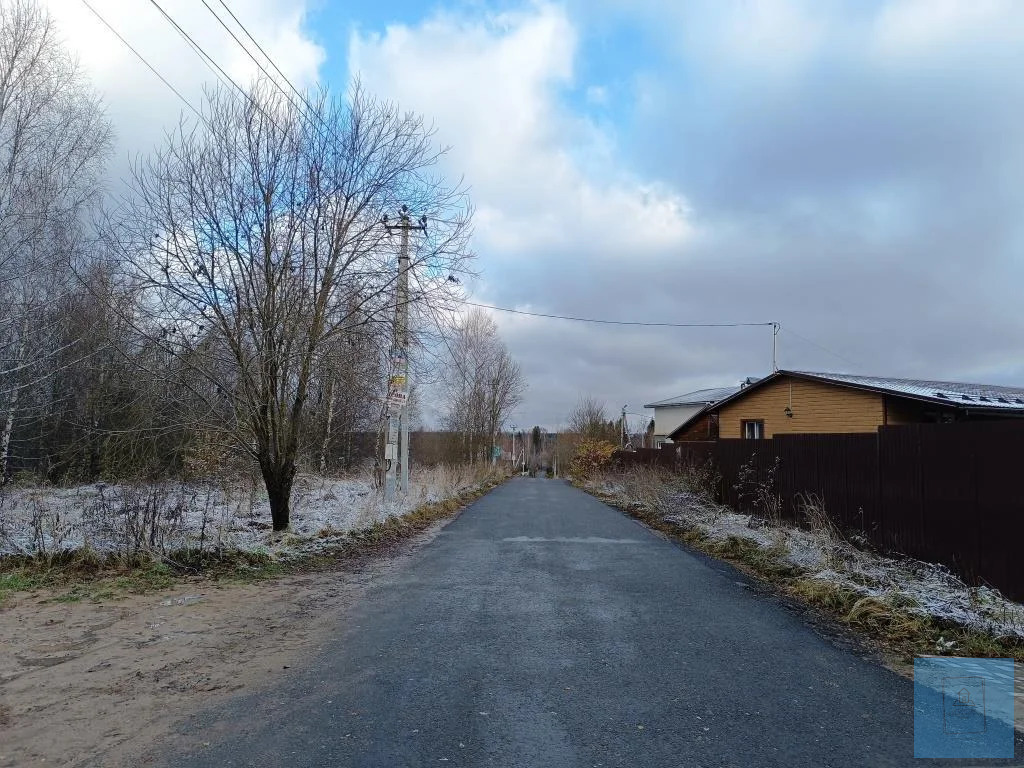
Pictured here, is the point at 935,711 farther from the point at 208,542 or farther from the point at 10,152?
the point at 10,152

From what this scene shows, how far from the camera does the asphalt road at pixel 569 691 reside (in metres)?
3.76

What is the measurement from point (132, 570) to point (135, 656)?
11.4ft

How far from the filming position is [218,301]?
10383mm

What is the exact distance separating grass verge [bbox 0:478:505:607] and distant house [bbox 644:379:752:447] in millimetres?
44841

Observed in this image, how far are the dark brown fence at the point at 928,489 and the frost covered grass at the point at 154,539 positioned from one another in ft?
25.3

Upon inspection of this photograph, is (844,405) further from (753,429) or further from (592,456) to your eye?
(592,456)

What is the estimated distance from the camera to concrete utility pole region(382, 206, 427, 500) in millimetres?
11891

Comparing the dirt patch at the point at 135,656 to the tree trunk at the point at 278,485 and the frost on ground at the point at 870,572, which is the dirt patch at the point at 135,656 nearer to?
the tree trunk at the point at 278,485

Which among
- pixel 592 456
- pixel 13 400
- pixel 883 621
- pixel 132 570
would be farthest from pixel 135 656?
pixel 592 456

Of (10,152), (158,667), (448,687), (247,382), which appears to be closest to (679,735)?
(448,687)

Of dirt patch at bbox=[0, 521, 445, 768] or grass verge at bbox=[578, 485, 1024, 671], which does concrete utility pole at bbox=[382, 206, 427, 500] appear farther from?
grass verge at bbox=[578, 485, 1024, 671]

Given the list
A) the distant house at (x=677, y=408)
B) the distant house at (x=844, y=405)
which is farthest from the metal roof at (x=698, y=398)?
the distant house at (x=844, y=405)

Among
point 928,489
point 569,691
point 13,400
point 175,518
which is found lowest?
point 569,691

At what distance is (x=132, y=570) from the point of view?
333 inches
